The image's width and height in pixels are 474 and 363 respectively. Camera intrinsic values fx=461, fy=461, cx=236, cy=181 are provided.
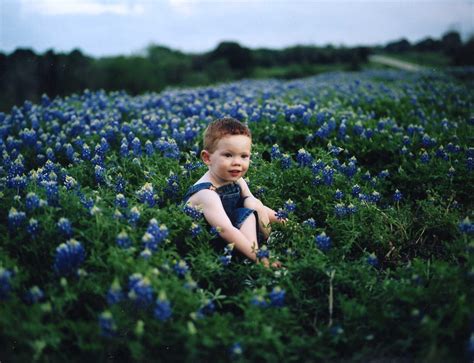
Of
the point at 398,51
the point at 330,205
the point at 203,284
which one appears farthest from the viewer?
the point at 398,51

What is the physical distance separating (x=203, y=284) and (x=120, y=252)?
790mm

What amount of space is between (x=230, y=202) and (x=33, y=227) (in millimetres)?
1598

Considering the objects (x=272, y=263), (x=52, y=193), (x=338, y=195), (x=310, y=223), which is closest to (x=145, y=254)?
(x=272, y=263)

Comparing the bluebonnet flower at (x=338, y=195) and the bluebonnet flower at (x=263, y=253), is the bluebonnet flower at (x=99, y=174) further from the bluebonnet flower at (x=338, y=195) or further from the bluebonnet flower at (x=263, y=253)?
the bluebonnet flower at (x=338, y=195)

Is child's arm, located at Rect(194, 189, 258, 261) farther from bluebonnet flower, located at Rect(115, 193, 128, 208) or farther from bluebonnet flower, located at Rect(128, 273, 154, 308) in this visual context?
bluebonnet flower, located at Rect(128, 273, 154, 308)

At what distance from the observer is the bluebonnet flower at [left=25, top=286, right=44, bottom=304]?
2.78 m

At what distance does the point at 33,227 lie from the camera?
10.6 feet

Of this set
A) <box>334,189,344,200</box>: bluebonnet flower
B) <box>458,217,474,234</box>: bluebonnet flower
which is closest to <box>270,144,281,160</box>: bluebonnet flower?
<box>334,189,344,200</box>: bluebonnet flower

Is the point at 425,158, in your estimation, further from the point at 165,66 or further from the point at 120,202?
the point at 165,66

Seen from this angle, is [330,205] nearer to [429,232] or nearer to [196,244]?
[429,232]

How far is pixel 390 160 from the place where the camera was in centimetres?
580

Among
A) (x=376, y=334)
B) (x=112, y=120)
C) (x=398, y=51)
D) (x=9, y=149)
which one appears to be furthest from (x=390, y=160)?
(x=398, y=51)

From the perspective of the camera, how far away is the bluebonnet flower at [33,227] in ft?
10.5

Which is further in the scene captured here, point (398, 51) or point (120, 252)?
point (398, 51)
